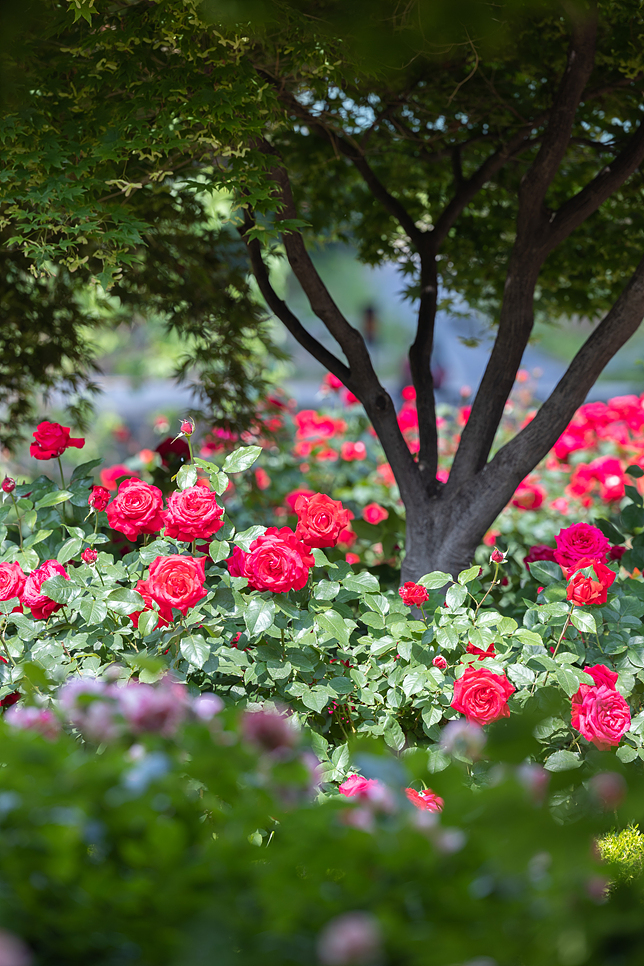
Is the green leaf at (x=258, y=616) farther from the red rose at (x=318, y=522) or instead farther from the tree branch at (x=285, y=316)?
the tree branch at (x=285, y=316)

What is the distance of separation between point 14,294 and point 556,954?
3.57 m

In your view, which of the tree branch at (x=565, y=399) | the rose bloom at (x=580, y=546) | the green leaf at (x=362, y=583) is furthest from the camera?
the tree branch at (x=565, y=399)

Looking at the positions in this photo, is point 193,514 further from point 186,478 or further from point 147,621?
point 147,621

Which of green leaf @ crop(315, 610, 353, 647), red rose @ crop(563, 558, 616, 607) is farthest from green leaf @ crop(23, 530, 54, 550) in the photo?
red rose @ crop(563, 558, 616, 607)

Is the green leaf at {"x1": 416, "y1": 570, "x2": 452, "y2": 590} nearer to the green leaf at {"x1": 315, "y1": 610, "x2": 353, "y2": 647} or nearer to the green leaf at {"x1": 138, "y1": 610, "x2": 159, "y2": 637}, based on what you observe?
the green leaf at {"x1": 315, "y1": 610, "x2": 353, "y2": 647}

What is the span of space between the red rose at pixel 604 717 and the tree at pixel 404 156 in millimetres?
919

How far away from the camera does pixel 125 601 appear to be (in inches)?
72.9

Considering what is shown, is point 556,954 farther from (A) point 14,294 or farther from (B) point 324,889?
(A) point 14,294

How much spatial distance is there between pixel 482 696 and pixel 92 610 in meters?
0.97

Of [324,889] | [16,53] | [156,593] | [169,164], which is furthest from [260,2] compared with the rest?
[324,889]

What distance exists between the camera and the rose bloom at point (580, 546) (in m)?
2.29

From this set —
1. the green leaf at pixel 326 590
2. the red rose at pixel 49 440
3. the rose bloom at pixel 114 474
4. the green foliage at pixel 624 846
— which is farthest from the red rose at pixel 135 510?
the rose bloom at pixel 114 474

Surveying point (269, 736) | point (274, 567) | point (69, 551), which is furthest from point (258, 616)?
point (269, 736)

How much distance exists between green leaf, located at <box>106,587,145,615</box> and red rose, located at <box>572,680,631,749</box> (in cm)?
110
